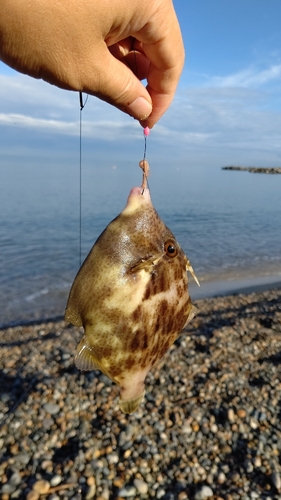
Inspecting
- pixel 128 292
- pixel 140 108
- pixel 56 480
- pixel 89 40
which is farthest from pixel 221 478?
pixel 89 40

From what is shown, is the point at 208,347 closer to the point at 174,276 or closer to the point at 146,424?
the point at 146,424

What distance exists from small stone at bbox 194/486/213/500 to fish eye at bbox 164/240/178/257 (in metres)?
3.72

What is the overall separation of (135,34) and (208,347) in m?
7.05

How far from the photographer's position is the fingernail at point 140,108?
10.2ft

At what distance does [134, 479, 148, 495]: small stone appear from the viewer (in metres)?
5.16

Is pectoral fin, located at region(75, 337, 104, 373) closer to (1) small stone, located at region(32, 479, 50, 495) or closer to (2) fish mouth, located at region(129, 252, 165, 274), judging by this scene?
(2) fish mouth, located at region(129, 252, 165, 274)

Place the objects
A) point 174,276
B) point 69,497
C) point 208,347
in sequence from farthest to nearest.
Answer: point 208,347, point 69,497, point 174,276

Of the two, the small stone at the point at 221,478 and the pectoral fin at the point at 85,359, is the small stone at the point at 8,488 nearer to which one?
the small stone at the point at 221,478

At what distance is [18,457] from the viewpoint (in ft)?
18.4

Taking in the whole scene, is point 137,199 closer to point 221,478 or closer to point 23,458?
point 221,478

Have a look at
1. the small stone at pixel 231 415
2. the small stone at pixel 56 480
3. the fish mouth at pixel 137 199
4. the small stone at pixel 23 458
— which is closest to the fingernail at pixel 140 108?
the fish mouth at pixel 137 199

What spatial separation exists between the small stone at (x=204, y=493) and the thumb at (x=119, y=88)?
4706 millimetres

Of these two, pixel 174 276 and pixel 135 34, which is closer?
pixel 135 34

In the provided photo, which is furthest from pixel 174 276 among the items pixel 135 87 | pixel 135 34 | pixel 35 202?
pixel 35 202
